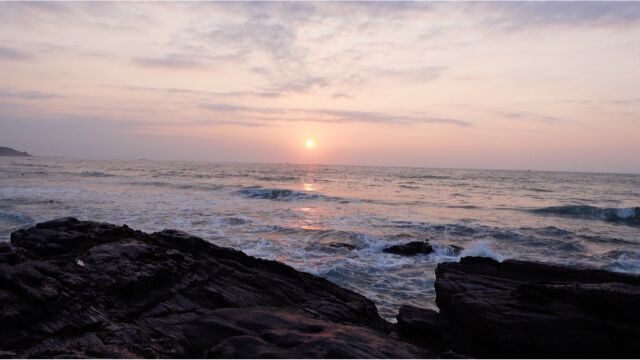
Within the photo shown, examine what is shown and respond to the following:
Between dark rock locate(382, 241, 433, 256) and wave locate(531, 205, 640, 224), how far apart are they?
24.7 meters

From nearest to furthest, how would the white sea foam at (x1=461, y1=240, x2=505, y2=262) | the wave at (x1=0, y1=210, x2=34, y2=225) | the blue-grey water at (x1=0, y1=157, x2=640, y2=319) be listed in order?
Answer: the blue-grey water at (x1=0, y1=157, x2=640, y2=319), the white sea foam at (x1=461, y1=240, x2=505, y2=262), the wave at (x1=0, y1=210, x2=34, y2=225)

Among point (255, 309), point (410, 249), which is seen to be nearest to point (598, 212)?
point (410, 249)

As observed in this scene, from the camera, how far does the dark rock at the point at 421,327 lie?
908 cm

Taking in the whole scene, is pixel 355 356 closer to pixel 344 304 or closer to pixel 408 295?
pixel 344 304

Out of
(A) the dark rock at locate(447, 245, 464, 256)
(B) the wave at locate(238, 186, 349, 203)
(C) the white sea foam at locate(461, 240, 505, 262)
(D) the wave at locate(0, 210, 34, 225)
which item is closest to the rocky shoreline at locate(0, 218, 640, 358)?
(C) the white sea foam at locate(461, 240, 505, 262)

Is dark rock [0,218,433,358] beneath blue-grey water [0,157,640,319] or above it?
above

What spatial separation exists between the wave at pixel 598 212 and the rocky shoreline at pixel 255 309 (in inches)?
1305

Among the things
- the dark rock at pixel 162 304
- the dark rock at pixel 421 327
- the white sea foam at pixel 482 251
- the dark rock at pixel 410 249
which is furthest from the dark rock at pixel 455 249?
the dark rock at pixel 421 327

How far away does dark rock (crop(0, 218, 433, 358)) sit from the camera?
659 centimetres

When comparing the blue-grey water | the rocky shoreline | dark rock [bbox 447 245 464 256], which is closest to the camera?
the rocky shoreline

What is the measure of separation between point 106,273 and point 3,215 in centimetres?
2103

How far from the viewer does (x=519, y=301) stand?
8.27 m

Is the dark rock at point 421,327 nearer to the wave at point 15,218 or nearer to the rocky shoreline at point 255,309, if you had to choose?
the rocky shoreline at point 255,309

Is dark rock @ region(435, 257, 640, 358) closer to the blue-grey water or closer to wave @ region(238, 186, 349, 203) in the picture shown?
the blue-grey water
